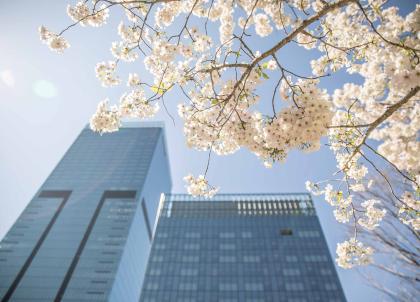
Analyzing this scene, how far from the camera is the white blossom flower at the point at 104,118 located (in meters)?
4.57

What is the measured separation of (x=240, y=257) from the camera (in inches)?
2394

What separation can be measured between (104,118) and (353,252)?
185 inches

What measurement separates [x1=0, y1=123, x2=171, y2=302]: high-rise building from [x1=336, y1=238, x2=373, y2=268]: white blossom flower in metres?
86.1

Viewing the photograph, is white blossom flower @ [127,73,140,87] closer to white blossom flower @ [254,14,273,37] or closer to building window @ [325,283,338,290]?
white blossom flower @ [254,14,273,37]

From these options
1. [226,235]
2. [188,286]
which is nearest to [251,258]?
[226,235]

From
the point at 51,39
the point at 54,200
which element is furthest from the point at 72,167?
the point at 51,39

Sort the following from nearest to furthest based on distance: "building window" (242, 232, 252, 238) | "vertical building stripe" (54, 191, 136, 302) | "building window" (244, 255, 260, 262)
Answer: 1. "building window" (244, 255, 260, 262)
2. "building window" (242, 232, 252, 238)
3. "vertical building stripe" (54, 191, 136, 302)

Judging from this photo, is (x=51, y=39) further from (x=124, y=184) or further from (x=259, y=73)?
(x=124, y=184)

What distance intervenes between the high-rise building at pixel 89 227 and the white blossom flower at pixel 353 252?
86094 millimetres

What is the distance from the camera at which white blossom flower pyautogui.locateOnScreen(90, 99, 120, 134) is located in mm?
4570

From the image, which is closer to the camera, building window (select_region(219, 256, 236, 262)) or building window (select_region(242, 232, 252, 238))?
building window (select_region(219, 256, 236, 262))

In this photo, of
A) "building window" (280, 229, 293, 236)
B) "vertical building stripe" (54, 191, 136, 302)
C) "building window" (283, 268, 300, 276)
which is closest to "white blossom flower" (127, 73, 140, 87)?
"building window" (283, 268, 300, 276)

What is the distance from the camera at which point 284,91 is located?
3.41 metres

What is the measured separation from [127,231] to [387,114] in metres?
98.0
